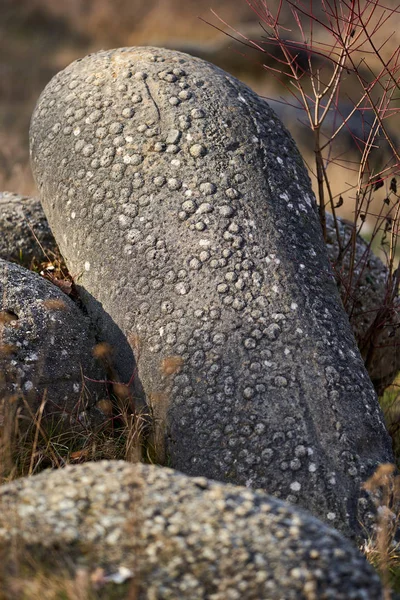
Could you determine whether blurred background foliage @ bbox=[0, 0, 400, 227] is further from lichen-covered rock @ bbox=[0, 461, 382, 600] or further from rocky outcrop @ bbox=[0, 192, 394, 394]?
lichen-covered rock @ bbox=[0, 461, 382, 600]

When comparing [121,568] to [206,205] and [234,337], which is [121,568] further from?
[206,205]

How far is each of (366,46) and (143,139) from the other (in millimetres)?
11236

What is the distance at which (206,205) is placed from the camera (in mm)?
3553

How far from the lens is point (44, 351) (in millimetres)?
3363

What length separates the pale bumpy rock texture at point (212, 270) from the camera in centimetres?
320

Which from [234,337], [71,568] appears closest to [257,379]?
[234,337]

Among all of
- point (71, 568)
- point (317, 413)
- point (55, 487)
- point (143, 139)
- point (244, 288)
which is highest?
point (143, 139)

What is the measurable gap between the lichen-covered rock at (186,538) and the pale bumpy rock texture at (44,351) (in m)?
0.98

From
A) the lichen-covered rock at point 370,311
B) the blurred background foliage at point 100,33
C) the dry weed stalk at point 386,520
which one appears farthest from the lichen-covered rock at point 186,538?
the blurred background foliage at point 100,33

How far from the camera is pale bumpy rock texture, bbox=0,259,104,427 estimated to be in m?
3.27

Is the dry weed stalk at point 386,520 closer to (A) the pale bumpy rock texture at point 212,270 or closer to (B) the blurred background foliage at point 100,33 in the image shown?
(A) the pale bumpy rock texture at point 212,270

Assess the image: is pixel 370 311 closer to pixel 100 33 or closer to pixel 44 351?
pixel 44 351

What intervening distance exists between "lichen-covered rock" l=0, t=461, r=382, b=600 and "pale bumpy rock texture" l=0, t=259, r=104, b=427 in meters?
0.98

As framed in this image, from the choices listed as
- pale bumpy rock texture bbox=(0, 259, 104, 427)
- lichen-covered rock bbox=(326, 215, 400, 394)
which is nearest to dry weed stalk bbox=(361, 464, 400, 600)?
lichen-covered rock bbox=(326, 215, 400, 394)
